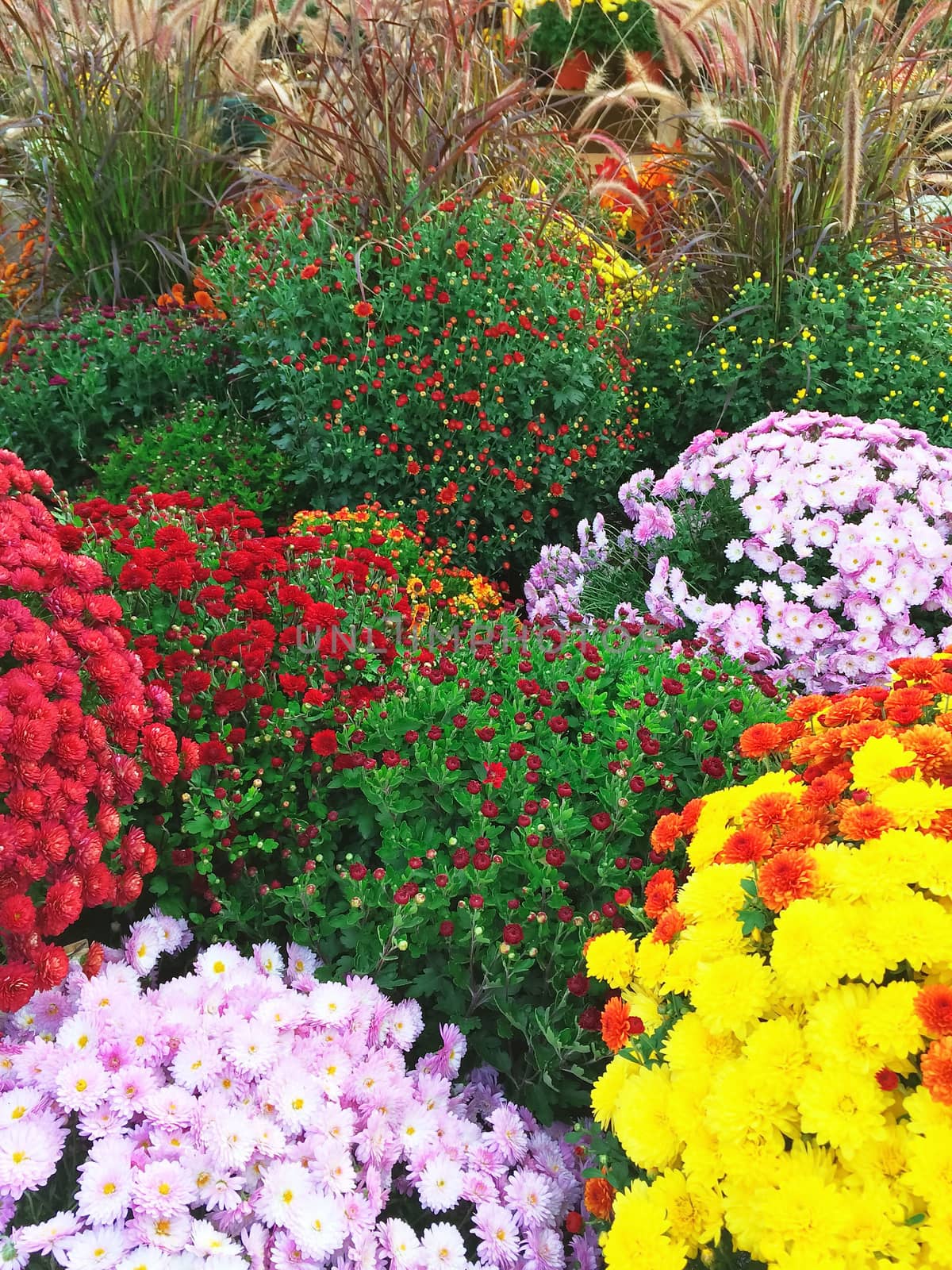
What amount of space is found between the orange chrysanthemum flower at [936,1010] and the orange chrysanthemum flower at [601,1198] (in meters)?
0.66

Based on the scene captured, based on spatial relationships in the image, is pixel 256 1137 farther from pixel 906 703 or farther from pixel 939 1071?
pixel 906 703

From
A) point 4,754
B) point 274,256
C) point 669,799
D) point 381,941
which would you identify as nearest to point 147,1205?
point 381,941

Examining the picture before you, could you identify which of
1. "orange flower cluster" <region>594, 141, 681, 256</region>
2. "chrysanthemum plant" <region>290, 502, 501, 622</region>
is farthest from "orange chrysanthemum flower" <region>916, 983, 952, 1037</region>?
"orange flower cluster" <region>594, 141, 681, 256</region>

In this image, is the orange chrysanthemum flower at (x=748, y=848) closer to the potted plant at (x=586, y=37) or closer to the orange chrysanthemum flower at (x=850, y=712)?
the orange chrysanthemum flower at (x=850, y=712)

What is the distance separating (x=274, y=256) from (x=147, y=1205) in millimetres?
3699

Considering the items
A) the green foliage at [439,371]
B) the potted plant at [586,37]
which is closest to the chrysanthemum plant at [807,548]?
the green foliage at [439,371]

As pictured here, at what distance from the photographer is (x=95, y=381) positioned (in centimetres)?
456

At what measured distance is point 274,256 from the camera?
430cm

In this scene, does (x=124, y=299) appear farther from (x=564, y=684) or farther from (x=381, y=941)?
(x=381, y=941)

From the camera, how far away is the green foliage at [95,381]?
15.2 ft

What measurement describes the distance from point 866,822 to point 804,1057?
37 centimetres

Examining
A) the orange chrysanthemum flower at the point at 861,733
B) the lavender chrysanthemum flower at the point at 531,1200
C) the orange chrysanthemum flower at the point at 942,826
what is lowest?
the lavender chrysanthemum flower at the point at 531,1200

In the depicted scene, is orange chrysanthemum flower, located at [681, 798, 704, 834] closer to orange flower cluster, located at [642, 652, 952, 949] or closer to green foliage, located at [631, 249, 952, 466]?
orange flower cluster, located at [642, 652, 952, 949]

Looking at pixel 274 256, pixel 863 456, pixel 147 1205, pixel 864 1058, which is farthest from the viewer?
pixel 274 256
